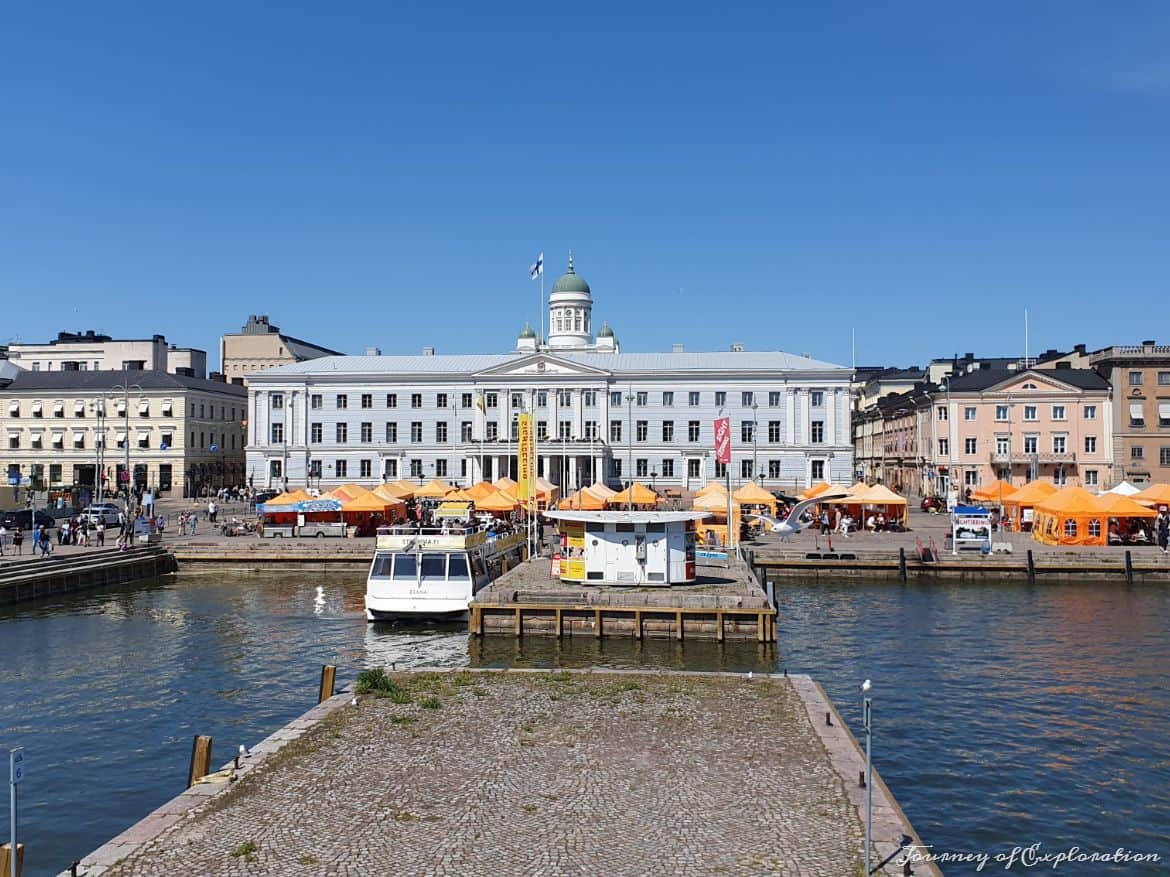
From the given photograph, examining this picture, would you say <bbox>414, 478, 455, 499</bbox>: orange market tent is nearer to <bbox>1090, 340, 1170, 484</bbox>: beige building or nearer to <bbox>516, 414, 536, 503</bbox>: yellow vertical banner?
<bbox>516, 414, 536, 503</bbox>: yellow vertical banner

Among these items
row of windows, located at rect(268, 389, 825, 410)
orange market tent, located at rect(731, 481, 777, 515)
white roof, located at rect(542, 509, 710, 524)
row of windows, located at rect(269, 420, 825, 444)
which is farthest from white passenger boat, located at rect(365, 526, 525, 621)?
row of windows, located at rect(268, 389, 825, 410)

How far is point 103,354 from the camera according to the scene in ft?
465

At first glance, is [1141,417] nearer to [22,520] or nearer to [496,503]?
[496,503]

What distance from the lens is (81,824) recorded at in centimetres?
1939

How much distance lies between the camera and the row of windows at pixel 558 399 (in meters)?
102

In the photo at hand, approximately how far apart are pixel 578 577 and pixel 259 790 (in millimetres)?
23415

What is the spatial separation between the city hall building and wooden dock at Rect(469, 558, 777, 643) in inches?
2423

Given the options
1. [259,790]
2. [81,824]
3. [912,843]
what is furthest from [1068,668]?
[81,824]

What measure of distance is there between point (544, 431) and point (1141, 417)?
56.0 meters

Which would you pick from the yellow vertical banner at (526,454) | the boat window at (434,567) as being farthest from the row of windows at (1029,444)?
the boat window at (434,567)

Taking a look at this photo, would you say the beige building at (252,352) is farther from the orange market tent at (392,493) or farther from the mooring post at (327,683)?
the mooring post at (327,683)

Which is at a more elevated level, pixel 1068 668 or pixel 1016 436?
pixel 1016 436

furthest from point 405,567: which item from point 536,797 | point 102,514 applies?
point 102,514

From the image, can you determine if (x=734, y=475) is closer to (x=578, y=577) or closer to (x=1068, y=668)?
(x=578, y=577)
